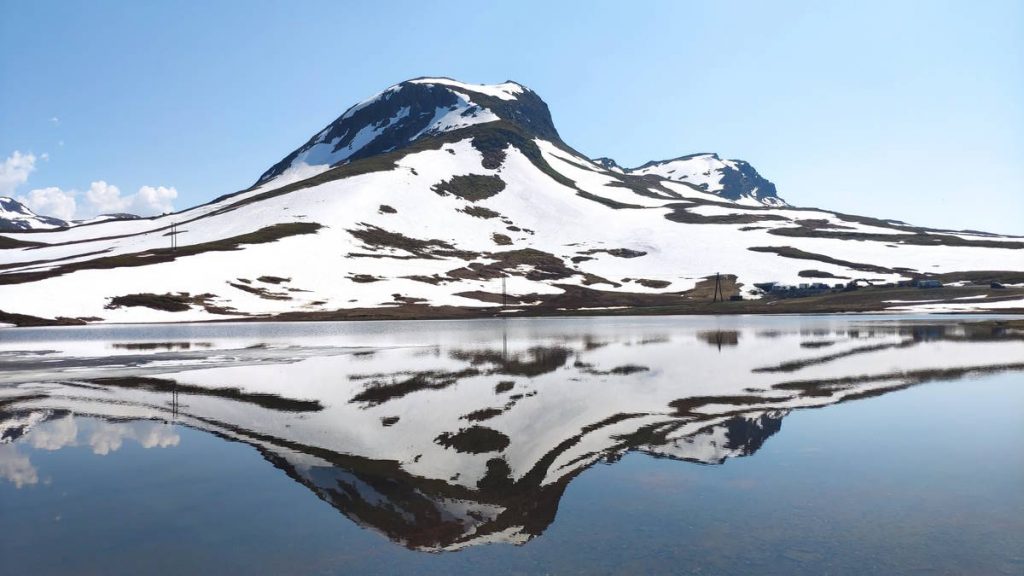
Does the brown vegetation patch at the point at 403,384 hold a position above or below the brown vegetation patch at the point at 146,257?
below

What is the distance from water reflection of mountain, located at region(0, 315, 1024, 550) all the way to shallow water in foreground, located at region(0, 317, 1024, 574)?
0.15 m

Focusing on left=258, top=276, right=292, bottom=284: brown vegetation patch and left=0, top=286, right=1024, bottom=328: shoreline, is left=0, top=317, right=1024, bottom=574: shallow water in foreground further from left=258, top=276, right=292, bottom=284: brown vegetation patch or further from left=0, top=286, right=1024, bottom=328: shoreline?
left=258, top=276, right=292, bottom=284: brown vegetation patch

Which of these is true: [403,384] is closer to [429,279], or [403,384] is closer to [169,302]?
[169,302]

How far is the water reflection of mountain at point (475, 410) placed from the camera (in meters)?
18.4

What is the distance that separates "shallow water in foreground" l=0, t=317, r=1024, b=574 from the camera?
46.1 ft

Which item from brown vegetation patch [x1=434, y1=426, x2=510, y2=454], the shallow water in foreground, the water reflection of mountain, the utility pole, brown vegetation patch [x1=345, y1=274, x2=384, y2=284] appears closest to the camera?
the shallow water in foreground

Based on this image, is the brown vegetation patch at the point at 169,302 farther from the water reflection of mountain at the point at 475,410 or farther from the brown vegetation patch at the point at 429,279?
the water reflection of mountain at the point at 475,410

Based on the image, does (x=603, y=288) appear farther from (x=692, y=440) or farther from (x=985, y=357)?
(x=692, y=440)

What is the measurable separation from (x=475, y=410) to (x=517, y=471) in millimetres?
10033

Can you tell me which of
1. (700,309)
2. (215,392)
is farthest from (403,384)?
(700,309)

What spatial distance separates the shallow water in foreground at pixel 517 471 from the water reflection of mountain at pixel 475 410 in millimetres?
151

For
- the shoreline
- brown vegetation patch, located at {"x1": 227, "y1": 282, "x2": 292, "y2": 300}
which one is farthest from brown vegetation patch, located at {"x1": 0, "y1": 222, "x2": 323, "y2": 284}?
the shoreline

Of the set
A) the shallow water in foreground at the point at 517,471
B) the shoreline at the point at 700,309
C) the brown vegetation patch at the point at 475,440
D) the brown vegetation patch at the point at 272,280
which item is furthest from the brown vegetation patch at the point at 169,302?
the brown vegetation patch at the point at 475,440

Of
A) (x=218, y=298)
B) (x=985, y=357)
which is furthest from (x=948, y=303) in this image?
(x=218, y=298)
